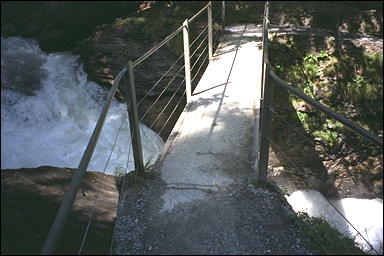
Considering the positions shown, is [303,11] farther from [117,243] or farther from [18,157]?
[117,243]

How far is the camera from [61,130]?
304 inches

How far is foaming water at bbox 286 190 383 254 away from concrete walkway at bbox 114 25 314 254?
303cm

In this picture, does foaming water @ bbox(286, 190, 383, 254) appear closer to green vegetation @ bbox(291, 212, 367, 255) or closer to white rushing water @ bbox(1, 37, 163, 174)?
white rushing water @ bbox(1, 37, 163, 174)

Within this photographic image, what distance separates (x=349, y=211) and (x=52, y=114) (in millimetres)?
6687

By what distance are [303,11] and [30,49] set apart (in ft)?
25.4

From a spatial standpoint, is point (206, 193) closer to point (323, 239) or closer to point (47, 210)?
point (323, 239)

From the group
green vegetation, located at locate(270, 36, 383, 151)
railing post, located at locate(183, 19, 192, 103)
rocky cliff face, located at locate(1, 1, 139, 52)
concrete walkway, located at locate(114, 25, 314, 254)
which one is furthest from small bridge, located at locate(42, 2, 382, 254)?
rocky cliff face, located at locate(1, 1, 139, 52)

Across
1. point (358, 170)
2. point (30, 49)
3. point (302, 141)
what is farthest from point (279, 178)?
point (30, 49)

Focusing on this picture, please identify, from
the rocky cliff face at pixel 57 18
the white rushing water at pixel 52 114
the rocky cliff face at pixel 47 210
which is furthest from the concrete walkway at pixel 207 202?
the rocky cliff face at pixel 57 18

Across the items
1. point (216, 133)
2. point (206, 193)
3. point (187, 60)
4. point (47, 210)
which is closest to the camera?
point (47, 210)

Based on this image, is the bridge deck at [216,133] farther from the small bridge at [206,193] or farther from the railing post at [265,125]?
the railing post at [265,125]

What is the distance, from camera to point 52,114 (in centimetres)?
802

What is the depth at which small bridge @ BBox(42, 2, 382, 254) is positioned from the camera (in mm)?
2775

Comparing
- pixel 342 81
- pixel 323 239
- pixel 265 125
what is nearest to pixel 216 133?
pixel 265 125
